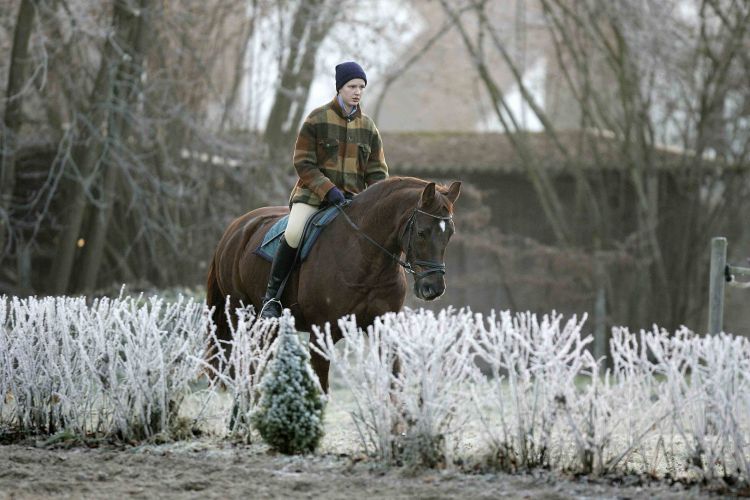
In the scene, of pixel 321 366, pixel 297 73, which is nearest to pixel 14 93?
pixel 297 73

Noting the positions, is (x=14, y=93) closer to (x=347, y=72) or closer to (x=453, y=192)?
(x=347, y=72)

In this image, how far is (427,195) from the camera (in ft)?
24.8

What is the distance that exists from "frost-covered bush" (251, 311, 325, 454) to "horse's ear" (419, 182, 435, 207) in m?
1.31

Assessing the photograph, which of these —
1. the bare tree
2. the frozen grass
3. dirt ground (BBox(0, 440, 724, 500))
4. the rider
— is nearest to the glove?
the rider

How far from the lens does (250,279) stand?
9.43 meters

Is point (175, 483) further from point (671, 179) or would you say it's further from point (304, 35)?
point (671, 179)

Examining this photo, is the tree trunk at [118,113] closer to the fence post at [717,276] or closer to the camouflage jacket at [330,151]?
the camouflage jacket at [330,151]

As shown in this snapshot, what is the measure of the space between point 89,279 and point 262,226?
8026mm

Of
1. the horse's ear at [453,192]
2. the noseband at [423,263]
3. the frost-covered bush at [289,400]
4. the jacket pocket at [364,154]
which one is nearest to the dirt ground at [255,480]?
the frost-covered bush at [289,400]

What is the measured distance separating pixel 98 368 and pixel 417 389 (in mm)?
2507

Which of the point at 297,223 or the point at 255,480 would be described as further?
the point at 297,223

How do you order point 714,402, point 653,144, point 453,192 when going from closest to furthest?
point 714,402, point 453,192, point 653,144

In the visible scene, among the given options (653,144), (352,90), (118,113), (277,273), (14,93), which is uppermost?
(653,144)

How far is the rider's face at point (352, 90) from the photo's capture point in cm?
838
